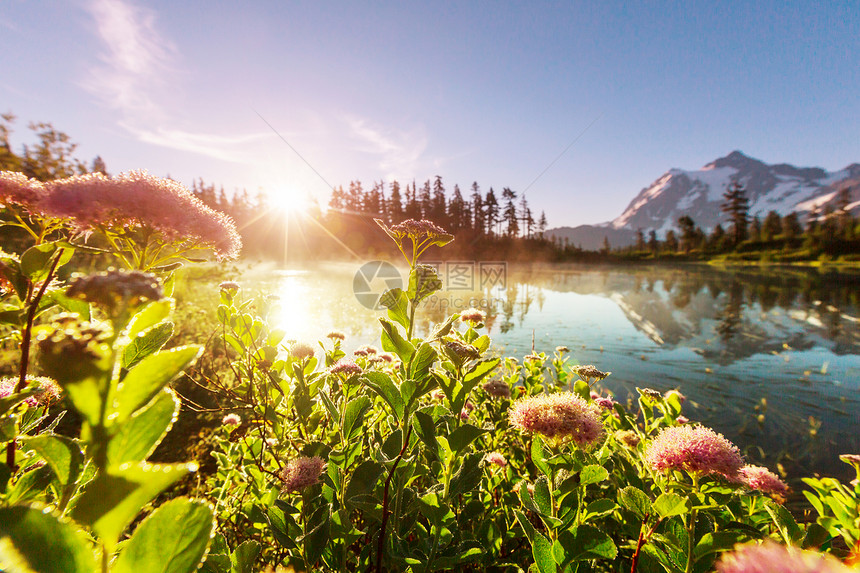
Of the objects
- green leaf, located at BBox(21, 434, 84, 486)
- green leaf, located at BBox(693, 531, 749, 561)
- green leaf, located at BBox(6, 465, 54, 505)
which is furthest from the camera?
green leaf, located at BBox(693, 531, 749, 561)

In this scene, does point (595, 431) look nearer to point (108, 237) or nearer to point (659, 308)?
Result: point (108, 237)

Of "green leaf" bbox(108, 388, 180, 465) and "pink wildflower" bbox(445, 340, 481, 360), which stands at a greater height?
"green leaf" bbox(108, 388, 180, 465)

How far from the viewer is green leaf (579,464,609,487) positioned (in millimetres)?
1174

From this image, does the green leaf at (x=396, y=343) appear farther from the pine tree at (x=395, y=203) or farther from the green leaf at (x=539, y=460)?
the pine tree at (x=395, y=203)

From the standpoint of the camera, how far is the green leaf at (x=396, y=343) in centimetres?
114

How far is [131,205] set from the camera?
3.34 feet

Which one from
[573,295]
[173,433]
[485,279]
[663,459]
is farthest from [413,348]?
[485,279]

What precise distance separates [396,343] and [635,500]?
1021 mm

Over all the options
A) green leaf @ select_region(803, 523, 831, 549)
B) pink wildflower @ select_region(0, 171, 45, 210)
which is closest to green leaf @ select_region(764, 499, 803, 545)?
green leaf @ select_region(803, 523, 831, 549)

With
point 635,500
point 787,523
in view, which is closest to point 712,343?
point 787,523

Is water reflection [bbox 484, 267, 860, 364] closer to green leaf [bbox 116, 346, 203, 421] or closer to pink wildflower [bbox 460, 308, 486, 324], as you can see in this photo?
pink wildflower [bbox 460, 308, 486, 324]

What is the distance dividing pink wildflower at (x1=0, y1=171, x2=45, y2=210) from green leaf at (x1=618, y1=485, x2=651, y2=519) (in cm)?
206

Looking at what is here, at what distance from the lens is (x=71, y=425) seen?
13.8ft

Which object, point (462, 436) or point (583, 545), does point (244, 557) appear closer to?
point (462, 436)
